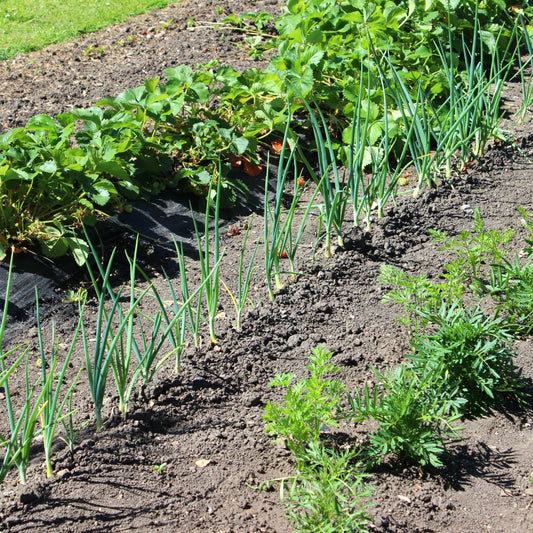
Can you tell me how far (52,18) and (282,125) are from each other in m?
2.99

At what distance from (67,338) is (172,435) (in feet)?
2.58

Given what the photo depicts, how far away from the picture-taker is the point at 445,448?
2.15m

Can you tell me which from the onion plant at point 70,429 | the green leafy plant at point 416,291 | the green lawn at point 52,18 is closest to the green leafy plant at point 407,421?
the green leafy plant at point 416,291

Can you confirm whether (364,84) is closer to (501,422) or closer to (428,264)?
(428,264)

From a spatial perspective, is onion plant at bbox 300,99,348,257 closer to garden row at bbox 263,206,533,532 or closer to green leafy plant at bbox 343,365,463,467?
garden row at bbox 263,206,533,532

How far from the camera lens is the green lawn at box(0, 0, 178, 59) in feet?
17.3

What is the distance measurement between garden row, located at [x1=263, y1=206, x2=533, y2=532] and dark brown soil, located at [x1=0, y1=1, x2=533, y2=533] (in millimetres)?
69

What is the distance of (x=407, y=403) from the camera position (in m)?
2.00

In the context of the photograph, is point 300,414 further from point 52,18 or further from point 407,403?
point 52,18

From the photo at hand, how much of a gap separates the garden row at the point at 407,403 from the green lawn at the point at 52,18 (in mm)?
3924

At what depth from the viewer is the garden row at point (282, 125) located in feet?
9.88

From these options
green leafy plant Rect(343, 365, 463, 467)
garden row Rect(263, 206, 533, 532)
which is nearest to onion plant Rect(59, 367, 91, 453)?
garden row Rect(263, 206, 533, 532)

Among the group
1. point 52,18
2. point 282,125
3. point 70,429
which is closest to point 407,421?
point 70,429

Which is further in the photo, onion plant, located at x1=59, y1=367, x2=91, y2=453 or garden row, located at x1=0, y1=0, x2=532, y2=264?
garden row, located at x1=0, y1=0, x2=532, y2=264
